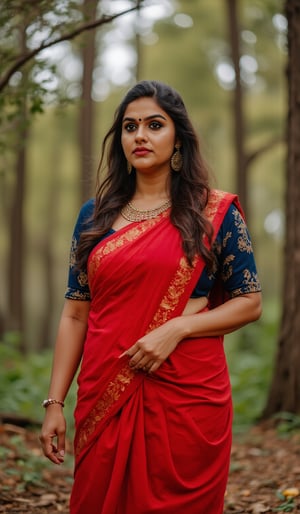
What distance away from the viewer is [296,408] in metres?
5.61

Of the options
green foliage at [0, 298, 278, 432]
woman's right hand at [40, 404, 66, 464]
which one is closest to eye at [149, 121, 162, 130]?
woman's right hand at [40, 404, 66, 464]

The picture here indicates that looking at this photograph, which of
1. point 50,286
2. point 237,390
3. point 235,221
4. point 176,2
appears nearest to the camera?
point 235,221

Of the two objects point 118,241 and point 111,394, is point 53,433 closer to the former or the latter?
point 111,394

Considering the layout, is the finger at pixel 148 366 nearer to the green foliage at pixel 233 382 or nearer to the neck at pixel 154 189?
the neck at pixel 154 189

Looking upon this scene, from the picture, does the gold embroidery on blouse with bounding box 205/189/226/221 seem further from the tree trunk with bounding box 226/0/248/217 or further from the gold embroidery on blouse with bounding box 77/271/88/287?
the tree trunk with bounding box 226/0/248/217

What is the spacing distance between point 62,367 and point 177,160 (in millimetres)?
1038

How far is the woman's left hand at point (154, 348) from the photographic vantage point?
2.58m

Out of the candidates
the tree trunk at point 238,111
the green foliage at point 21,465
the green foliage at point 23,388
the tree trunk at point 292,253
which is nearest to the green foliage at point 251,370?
the tree trunk at point 292,253

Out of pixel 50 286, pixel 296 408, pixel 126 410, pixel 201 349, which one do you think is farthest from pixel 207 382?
pixel 50 286

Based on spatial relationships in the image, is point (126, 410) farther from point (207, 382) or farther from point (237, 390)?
point (237, 390)

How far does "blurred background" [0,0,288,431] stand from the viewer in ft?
13.9

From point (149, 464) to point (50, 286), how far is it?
18.0 meters

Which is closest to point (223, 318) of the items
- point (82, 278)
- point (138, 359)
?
point (138, 359)

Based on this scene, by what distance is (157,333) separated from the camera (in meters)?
2.61
